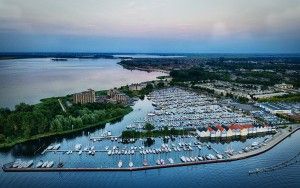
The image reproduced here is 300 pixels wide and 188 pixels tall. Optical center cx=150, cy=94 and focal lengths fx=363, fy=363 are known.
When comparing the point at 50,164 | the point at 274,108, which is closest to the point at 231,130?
the point at 274,108

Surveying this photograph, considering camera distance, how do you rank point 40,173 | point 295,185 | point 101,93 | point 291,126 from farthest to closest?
1. point 101,93
2. point 291,126
3. point 40,173
4. point 295,185

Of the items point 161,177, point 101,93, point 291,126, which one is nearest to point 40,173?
point 161,177

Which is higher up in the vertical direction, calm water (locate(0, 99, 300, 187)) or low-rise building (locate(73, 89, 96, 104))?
low-rise building (locate(73, 89, 96, 104))

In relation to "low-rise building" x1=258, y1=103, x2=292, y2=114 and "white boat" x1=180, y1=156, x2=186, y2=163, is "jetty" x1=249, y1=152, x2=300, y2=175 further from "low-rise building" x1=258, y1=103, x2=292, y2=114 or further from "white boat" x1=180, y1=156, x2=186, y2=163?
"low-rise building" x1=258, y1=103, x2=292, y2=114

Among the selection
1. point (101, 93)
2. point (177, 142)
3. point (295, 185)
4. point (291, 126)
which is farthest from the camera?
point (101, 93)

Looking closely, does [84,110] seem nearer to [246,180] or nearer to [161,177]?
[161,177]

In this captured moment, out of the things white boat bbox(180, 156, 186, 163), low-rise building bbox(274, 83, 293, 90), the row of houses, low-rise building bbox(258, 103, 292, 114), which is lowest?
white boat bbox(180, 156, 186, 163)

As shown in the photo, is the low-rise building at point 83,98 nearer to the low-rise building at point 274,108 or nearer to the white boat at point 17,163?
the white boat at point 17,163

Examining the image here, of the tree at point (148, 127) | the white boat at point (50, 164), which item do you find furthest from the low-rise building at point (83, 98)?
the white boat at point (50, 164)

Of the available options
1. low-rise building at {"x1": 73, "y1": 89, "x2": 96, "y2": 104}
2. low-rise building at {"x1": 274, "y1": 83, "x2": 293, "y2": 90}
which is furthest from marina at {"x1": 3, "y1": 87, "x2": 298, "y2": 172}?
low-rise building at {"x1": 274, "y1": 83, "x2": 293, "y2": 90}
